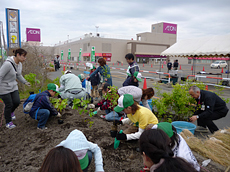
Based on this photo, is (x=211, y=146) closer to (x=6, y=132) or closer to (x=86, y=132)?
(x=86, y=132)

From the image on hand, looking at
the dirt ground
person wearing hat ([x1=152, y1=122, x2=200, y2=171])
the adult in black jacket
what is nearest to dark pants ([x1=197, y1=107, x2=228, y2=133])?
the adult in black jacket

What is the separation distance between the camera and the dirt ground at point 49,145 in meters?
2.60

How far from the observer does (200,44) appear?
10617 millimetres

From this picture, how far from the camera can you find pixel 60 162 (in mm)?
1226

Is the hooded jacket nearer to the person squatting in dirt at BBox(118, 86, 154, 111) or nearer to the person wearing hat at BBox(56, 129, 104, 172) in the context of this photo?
the person squatting in dirt at BBox(118, 86, 154, 111)

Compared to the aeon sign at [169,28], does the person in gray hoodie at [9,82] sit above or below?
below

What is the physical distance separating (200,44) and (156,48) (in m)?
45.8

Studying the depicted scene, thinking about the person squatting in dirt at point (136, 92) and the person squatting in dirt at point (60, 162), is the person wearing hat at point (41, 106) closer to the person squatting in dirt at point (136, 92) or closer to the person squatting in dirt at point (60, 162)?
the person squatting in dirt at point (136, 92)

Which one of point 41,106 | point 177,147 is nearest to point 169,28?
point 41,106

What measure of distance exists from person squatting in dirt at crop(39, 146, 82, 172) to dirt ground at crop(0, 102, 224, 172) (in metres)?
1.41

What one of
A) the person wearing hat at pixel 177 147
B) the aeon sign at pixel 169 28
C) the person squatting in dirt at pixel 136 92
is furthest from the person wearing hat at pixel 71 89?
the aeon sign at pixel 169 28

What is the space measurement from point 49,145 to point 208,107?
3.28 metres

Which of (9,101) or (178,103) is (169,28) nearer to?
(178,103)

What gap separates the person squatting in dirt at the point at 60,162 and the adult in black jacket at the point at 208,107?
3140mm
